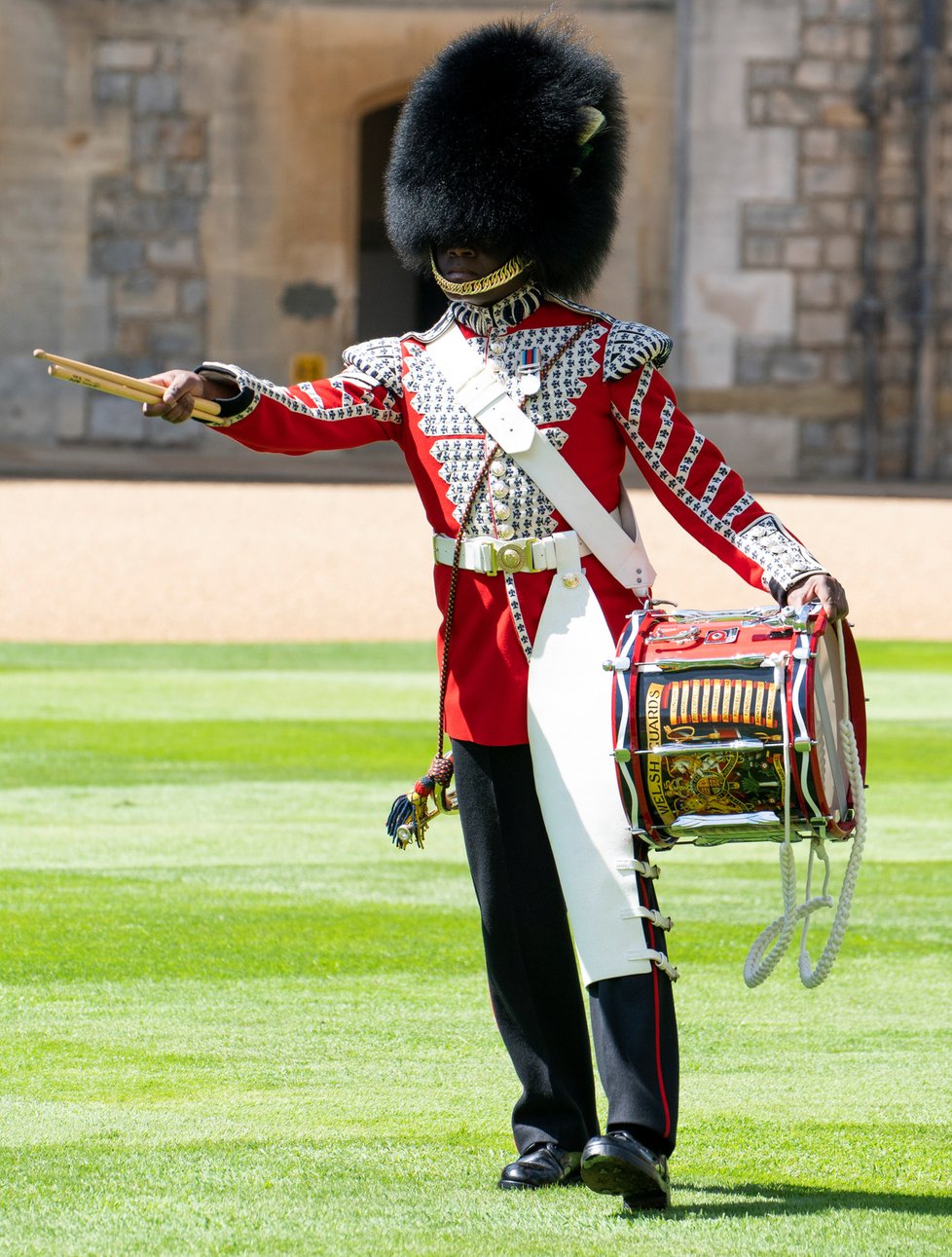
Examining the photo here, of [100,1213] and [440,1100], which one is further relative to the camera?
[440,1100]

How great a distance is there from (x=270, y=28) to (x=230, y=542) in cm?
660

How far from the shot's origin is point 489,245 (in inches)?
141

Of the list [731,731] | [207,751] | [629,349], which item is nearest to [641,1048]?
[731,731]

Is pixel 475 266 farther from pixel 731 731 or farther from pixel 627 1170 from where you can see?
pixel 627 1170

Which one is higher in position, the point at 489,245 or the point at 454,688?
the point at 489,245

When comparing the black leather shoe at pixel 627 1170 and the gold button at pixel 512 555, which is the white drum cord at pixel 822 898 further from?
the gold button at pixel 512 555

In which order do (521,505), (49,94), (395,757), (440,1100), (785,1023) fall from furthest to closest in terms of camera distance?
1. (49,94)
2. (395,757)
3. (785,1023)
4. (440,1100)
5. (521,505)

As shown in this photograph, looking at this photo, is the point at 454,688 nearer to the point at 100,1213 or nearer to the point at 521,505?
the point at 521,505

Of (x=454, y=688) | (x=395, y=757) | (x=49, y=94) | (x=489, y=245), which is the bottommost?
(x=395, y=757)

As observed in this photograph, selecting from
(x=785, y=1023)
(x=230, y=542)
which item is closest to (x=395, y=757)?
(x=785, y=1023)

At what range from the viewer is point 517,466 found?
11.5 feet

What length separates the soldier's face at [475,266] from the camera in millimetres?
3588

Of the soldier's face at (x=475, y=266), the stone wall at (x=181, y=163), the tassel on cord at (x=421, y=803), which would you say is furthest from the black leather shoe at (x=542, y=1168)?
the stone wall at (x=181, y=163)

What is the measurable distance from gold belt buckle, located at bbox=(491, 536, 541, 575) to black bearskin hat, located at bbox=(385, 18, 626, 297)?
42 cm
